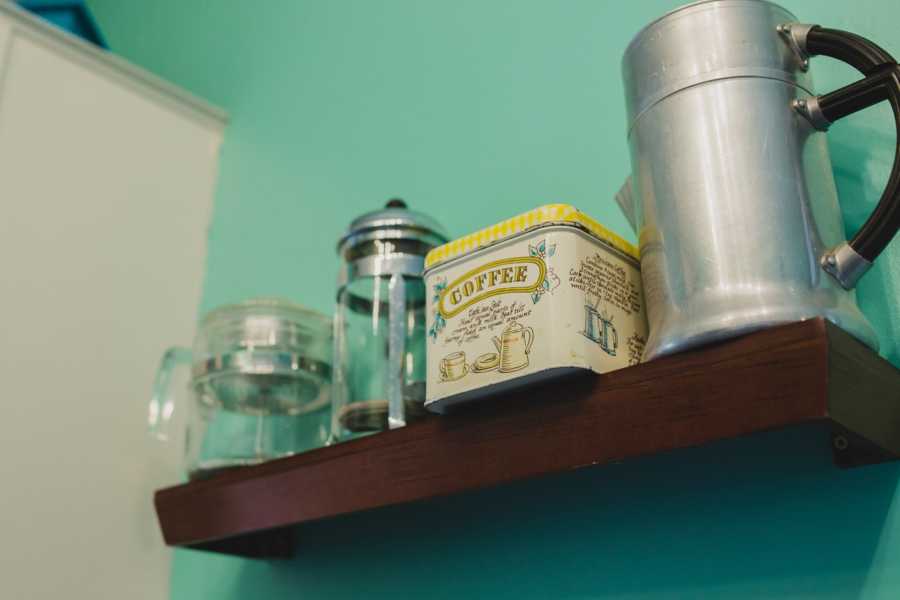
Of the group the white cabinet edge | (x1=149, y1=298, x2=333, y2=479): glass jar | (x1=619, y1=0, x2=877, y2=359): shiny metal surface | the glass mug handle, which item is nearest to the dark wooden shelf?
(x1=619, y1=0, x2=877, y2=359): shiny metal surface

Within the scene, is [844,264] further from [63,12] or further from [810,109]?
[63,12]

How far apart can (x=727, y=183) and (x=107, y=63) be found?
3.35 ft

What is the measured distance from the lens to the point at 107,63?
4.49ft

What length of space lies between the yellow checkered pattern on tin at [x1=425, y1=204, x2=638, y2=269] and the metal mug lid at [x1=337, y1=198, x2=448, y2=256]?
0.51 feet

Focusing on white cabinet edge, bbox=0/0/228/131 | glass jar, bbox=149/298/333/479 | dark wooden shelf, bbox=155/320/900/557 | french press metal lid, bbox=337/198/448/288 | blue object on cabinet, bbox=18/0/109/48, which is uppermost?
blue object on cabinet, bbox=18/0/109/48

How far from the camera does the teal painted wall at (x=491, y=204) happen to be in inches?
28.7

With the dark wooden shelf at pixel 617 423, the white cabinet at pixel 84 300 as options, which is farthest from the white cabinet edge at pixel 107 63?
the dark wooden shelf at pixel 617 423

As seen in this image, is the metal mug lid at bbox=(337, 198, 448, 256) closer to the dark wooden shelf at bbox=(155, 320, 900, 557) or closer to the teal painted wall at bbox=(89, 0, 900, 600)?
the teal painted wall at bbox=(89, 0, 900, 600)

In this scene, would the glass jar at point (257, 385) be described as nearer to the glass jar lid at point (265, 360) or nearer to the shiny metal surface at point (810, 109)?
the glass jar lid at point (265, 360)

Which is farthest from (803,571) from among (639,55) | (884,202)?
(639,55)

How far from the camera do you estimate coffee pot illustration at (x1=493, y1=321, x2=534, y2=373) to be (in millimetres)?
697

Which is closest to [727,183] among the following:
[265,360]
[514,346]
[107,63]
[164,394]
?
[514,346]

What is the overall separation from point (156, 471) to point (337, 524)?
33cm

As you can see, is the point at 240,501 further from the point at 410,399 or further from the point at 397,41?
the point at 397,41
